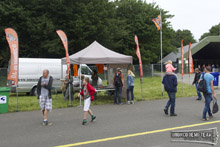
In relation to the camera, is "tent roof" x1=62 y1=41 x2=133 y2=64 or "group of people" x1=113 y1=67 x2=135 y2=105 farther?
"group of people" x1=113 y1=67 x2=135 y2=105

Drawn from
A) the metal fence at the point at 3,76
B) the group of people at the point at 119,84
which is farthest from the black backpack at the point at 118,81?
the metal fence at the point at 3,76

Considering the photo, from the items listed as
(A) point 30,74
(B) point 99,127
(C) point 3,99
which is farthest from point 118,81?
(A) point 30,74

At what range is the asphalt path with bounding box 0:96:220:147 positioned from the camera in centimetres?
504

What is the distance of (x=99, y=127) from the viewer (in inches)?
251

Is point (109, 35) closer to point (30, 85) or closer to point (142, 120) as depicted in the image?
point (30, 85)

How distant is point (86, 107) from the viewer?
22.1 feet

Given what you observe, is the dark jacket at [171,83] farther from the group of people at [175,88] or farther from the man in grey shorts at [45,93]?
the man in grey shorts at [45,93]

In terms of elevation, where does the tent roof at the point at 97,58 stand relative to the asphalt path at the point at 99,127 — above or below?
above

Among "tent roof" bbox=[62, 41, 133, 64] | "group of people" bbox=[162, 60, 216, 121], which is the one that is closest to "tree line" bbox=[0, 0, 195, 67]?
"tent roof" bbox=[62, 41, 133, 64]

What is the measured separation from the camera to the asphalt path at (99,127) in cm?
504

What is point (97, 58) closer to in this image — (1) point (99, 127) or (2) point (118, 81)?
(2) point (118, 81)

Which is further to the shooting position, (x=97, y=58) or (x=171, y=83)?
(x=97, y=58)

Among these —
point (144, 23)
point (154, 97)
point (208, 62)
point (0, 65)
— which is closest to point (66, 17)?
point (0, 65)

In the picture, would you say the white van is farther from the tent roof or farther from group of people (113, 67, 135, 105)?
group of people (113, 67, 135, 105)
